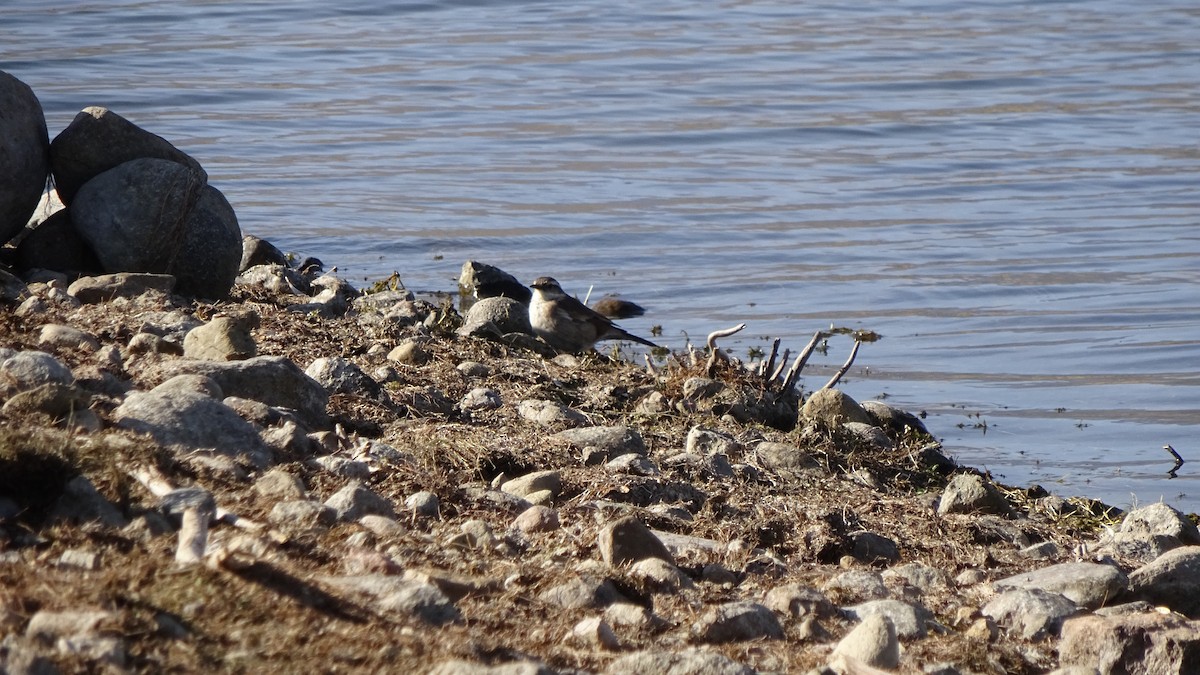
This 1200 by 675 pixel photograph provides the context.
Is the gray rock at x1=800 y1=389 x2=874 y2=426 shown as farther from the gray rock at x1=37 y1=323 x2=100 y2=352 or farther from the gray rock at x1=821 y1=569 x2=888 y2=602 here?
the gray rock at x1=37 y1=323 x2=100 y2=352

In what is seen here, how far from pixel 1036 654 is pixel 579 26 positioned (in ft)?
96.0

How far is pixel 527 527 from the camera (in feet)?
15.9

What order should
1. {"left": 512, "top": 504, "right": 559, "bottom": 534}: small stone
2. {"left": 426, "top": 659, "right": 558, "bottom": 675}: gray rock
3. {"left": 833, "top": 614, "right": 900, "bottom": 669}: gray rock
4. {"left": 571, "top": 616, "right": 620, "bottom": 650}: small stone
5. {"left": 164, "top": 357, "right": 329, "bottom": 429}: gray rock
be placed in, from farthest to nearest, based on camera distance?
{"left": 164, "top": 357, "right": 329, "bottom": 429}: gray rock, {"left": 512, "top": 504, "right": 559, "bottom": 534}: small stone, {"left": 833, "top": 614, "right": 900, "bottom": 669}: gray rock, {"left": 571, "top": 616, "right": 620, "bottom": 650}: small stone, {"left": 426, "top": 659, "right": 558, "bottom": 675}: gray rock

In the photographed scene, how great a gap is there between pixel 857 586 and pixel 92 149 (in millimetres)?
6143

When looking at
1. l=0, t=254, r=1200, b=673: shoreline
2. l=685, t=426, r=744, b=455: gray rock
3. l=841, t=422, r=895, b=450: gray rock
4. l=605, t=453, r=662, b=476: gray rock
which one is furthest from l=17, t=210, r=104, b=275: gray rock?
l=841, t=422, r=895, b=450: gray rock

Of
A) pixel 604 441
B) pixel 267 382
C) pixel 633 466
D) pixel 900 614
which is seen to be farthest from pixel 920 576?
pixel 267 382

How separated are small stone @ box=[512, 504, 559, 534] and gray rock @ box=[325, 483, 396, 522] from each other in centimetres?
43

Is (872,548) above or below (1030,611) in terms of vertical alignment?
below

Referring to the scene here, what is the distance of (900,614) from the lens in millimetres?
4426

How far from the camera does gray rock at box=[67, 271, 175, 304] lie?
784 centimetres

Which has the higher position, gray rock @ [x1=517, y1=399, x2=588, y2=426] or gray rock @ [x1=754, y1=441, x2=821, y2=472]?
gray rock @ [x1=517, y1=399, x2=588, y2=426]

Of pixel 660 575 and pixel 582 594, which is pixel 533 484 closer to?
pixel 660 575

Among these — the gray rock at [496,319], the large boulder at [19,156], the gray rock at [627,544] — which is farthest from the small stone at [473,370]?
the gray rock at [627,544]

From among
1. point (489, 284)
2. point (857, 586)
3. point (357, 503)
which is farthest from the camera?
point (489, 284)
